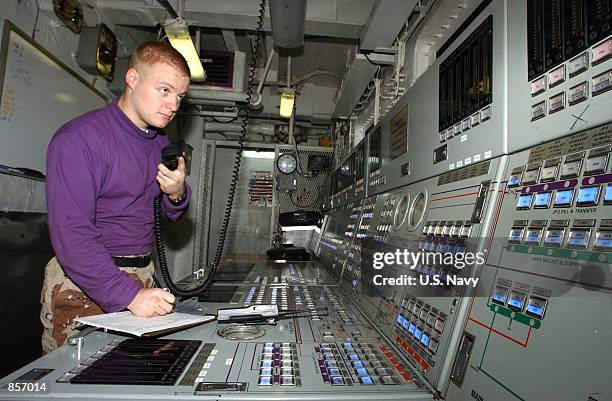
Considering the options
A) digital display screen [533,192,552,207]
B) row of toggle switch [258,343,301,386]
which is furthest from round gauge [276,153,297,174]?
digital display screen [533,192,552,207]

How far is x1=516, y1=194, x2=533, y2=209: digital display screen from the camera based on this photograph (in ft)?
2.29

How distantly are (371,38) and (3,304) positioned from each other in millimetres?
Result: 2692

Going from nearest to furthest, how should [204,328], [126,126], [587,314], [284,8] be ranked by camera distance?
[587,314]
[204,328]
[126,126]
[284,8]

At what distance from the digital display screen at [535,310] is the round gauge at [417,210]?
536mm

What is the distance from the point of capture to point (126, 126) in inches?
54.4

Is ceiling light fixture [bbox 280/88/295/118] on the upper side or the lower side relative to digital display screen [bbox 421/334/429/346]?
upper

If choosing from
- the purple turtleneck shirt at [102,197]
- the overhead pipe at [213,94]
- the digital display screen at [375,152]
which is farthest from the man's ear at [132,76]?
the overhead pipe at [213,94]

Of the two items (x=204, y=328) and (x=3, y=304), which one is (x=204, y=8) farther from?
(x=204, y=328)

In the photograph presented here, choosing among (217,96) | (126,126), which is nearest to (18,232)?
(126,126)

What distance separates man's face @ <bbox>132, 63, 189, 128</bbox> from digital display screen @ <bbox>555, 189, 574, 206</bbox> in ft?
4.14

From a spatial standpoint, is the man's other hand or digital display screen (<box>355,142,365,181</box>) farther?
digital display screen (<box>355,142,365,181</box>)

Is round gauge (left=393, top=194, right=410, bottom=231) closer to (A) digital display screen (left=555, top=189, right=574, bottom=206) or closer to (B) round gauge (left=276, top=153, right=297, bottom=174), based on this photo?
(A) digital display screen (left=555, top=189, right=574, bottom=206)

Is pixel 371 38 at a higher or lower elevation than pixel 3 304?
higher

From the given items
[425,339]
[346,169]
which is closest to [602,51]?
[425,339]
